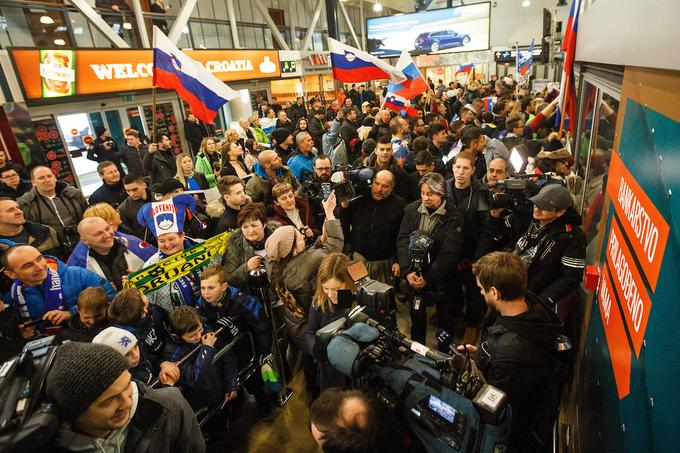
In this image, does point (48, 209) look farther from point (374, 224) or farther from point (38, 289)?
point (374, 224)

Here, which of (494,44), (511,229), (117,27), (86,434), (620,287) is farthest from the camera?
(494,44)

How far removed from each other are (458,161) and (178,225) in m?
2.44

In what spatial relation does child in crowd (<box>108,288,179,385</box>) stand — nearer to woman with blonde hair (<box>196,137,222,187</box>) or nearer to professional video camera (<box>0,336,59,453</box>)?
professional video camera (<box>0,336,59,453</box>)

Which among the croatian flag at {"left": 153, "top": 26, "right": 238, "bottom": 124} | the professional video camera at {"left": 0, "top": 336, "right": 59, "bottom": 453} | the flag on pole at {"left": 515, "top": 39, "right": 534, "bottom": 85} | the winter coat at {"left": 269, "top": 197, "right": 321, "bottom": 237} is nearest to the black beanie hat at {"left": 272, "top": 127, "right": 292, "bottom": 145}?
the croatian flag at {"left": 153, "top": 26, "right": 238, "bottom": 124}

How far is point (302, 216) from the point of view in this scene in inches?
150

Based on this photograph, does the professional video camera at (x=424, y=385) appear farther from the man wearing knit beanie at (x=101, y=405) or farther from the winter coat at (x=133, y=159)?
the winter coat at (x=133, y=159)

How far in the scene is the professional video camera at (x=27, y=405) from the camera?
40.7 inches

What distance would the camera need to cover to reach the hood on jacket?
180 cm

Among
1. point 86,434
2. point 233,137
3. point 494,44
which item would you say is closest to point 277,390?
point 86,434

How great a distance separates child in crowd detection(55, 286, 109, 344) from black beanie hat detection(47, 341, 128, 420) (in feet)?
3.81

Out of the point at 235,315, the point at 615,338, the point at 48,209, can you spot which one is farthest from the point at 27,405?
the point at 48,209

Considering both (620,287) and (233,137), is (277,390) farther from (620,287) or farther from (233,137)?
(233,137)

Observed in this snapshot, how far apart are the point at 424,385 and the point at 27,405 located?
50.5 inches

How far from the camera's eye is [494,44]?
69.8 feet
